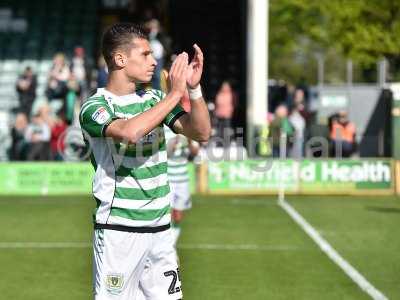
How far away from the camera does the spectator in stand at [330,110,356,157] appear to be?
26.2m

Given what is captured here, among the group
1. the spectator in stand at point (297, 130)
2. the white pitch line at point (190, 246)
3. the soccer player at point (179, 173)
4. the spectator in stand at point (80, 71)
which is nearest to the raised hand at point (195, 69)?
the soccer player at point (179, 173)

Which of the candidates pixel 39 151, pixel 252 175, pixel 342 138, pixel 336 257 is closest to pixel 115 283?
pixel 336 257

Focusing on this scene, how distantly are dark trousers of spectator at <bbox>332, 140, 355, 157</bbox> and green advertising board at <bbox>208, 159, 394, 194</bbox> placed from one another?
2.73 metres

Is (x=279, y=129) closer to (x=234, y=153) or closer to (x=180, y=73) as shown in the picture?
(x=234, y=153)

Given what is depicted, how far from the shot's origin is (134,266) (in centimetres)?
649

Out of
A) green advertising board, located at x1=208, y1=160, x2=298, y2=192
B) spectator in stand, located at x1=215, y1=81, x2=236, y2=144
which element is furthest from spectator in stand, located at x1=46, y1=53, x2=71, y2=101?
green advertising board, located at x1=208, y1=160, x2=298, y2=192

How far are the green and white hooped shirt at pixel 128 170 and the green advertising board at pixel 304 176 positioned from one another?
16430mm

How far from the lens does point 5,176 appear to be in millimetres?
22859

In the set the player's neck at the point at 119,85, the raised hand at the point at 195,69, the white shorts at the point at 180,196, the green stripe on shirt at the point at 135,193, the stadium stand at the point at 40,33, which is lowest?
the white shorts at the point at 180,196

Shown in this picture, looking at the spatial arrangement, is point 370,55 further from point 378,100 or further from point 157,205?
point 157,205

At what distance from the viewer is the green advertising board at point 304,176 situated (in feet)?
75.3

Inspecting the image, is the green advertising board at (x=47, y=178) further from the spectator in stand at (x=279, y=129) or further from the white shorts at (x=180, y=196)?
the white shorts at (x=180, y=196)

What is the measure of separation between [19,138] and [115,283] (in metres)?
20.6

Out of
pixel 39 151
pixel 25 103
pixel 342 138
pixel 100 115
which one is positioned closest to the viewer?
pixel 100 115
